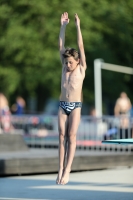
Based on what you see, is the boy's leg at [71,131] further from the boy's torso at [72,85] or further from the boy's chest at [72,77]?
the boy's chest at [72,77]

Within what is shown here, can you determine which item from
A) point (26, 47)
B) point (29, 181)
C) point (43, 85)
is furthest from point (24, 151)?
point (43, 85)

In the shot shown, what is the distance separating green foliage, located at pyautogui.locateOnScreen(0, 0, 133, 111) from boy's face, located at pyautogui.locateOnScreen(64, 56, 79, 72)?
2422 centimetres

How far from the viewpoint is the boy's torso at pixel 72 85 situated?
1006cm

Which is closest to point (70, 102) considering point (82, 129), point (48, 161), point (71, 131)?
point (71, 131)

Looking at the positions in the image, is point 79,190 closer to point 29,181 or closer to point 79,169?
point 29,181

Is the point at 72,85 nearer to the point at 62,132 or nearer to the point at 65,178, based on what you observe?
the point at 62,132

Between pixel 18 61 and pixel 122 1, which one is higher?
pixel 122 1

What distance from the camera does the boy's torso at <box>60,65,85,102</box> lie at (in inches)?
396

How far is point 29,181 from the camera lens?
42.0 ft

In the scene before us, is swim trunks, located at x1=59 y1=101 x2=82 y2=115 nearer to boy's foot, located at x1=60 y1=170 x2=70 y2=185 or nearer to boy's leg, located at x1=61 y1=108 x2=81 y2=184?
boy's leg, located at x1=61 y1=108 x2=81 y2=184

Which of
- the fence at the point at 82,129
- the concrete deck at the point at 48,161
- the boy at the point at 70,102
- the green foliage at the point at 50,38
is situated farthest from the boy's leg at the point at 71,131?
the green foliage at the point at 50,38

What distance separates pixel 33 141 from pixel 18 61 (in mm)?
16752

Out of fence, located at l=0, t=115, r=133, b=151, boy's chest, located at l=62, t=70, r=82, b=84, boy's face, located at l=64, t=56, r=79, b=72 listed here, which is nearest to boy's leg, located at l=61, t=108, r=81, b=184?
boy's chest, located at l=62, t=70, r=82, b=84

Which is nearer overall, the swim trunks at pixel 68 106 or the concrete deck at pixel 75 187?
the swim trunks at pixel 68 106
